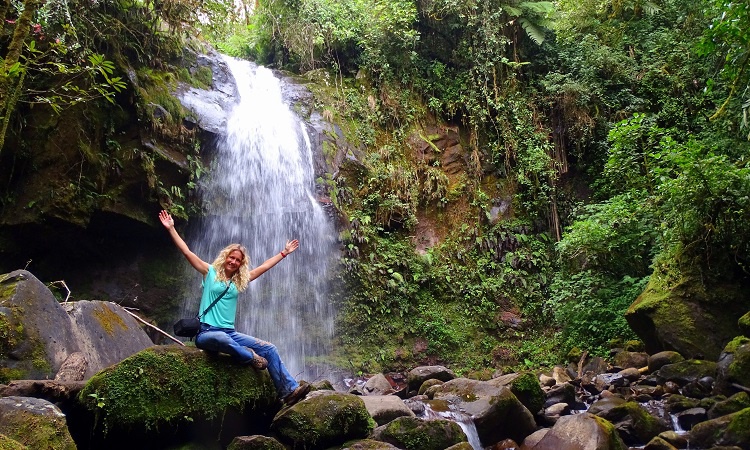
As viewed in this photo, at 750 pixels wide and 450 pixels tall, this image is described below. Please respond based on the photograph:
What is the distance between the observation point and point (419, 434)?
4.90 m

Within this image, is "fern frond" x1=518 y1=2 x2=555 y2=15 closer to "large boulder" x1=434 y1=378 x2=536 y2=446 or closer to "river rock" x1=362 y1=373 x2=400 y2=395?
"river rock" x1=362 y1=373 x2=400 y2=395

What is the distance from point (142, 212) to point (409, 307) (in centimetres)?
568

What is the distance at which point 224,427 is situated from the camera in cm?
441

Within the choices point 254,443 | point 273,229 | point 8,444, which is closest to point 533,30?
point 273,229

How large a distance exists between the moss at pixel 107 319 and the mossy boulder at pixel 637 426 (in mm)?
5643

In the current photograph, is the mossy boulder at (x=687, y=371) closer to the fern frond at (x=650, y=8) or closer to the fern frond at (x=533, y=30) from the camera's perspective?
the fern frond at (x=533, y=30)

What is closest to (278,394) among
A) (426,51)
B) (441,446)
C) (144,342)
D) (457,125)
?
(441,446)

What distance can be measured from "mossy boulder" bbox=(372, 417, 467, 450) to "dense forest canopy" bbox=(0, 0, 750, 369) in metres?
4.70

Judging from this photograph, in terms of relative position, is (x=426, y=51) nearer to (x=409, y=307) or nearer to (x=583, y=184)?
(x=583, y=184)

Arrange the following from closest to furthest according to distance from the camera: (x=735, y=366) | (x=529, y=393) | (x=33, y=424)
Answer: (x=33, y=424) < (x=735, y=366) < (x=529, y=393)

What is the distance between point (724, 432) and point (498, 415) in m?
2.13

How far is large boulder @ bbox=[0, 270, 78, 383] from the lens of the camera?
14.3 ft

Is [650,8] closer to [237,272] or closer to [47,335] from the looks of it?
[237,272]

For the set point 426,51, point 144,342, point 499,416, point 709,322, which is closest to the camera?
point 499,416
